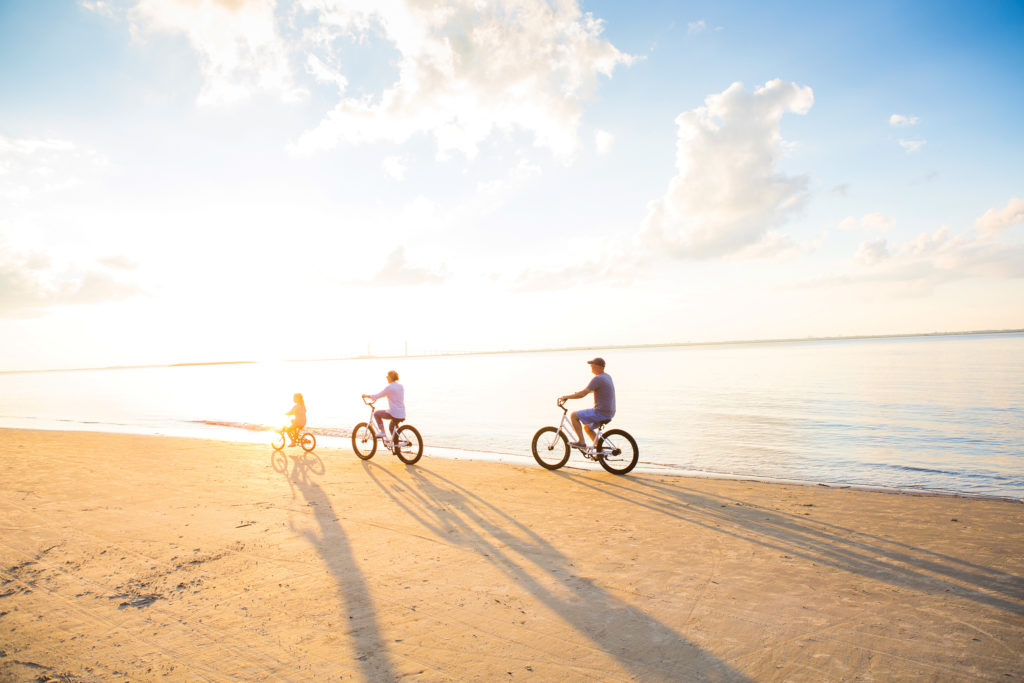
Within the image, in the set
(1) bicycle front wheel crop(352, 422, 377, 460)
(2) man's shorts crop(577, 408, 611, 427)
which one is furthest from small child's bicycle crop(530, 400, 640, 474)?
(1) bicycle front wheel crop(352, 422, 377, 460)

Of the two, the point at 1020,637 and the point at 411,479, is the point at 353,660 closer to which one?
the point at 1020,637

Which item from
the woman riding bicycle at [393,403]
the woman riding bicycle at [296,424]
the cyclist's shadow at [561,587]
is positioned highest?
the woman riding bicycle at [393,403]

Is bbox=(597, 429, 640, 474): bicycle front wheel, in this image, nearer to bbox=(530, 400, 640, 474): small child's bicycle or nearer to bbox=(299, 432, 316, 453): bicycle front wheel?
bbox=(530, 400, 640, 474): small child's bicycle

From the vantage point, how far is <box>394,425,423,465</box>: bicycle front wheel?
13.0 meters

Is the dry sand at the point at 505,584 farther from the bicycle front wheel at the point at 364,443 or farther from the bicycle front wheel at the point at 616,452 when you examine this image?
the bicycle front wheel at the point at 364,443

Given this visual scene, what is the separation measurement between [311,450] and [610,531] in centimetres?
1060

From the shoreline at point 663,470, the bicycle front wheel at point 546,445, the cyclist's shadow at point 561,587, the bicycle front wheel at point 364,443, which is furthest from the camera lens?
the bicycle front wheel at point 364,443

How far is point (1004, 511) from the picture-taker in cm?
852

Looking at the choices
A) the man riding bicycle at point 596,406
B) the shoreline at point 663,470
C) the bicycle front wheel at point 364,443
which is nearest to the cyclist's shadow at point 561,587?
the man riding bicycle at point 596,406

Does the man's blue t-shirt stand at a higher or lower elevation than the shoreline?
higher

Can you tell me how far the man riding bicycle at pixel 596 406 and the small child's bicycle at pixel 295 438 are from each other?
7936 mm

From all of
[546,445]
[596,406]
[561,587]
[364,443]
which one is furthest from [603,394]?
[364,443]

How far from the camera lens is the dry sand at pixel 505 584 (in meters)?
4.27

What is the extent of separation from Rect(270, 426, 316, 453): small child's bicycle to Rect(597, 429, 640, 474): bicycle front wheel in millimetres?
8448
